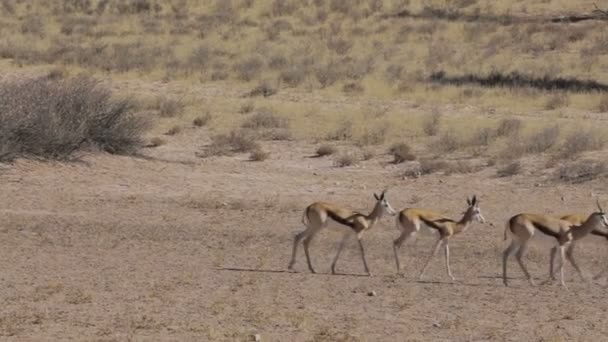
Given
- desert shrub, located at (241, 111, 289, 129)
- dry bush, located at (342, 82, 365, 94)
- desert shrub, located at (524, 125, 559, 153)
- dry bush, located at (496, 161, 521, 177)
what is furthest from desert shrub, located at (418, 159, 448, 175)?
dry bush, located at (342, 82, 365, 94)

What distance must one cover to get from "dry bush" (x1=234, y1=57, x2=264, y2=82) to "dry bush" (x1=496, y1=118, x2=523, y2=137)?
1012 cm

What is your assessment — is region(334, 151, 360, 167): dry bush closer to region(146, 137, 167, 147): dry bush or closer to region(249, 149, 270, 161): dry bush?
region(249, 149, 270, 161): dry bush

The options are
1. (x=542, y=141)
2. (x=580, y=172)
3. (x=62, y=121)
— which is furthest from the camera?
(x=542, y=141)

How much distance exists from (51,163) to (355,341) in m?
10.9

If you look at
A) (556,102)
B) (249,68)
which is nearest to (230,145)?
(556,102)

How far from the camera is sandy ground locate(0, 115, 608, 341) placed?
12.3m

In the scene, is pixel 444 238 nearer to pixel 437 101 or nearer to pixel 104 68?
pixel 437 101

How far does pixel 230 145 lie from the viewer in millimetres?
25125

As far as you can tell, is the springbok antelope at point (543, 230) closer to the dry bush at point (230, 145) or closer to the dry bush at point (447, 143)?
the dry bush at point (447, 143)

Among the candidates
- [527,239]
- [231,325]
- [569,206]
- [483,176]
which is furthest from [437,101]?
[231,325]

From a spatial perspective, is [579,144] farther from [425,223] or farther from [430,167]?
[425,223]

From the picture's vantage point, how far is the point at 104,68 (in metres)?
37.5

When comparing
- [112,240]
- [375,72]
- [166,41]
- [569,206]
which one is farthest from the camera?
[166,41]

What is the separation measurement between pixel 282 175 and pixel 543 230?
8.48 metres
